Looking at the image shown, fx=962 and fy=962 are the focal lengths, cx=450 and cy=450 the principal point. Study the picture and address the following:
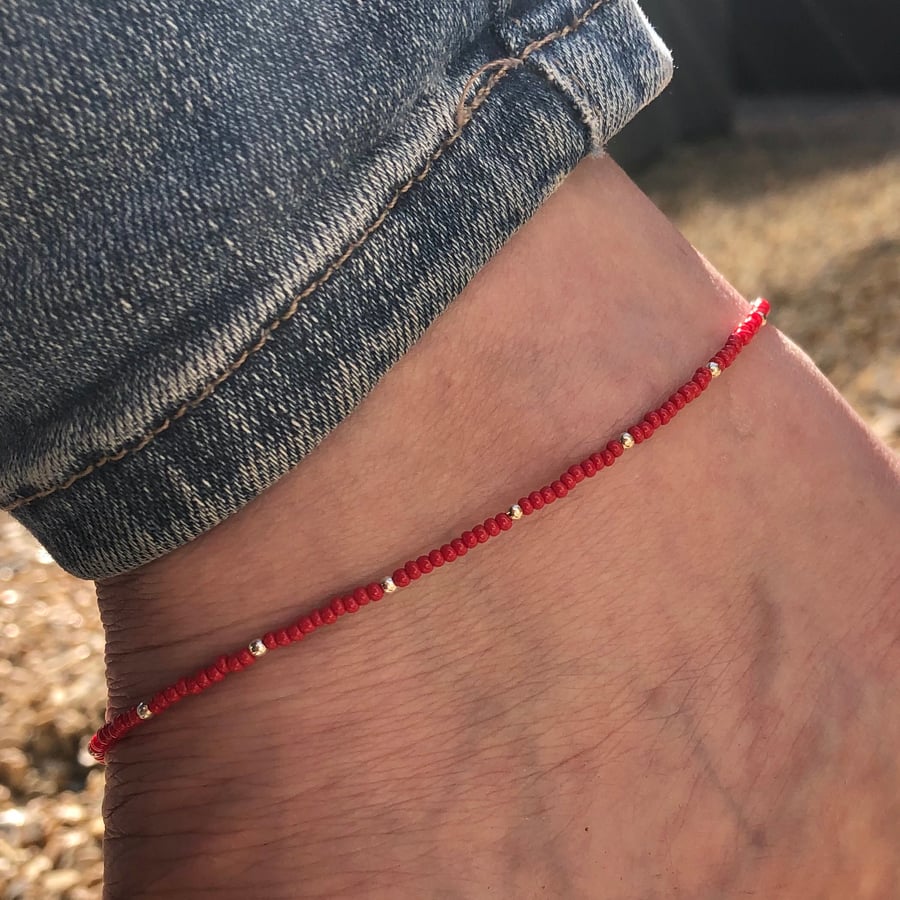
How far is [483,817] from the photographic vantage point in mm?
527

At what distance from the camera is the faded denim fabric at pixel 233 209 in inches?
15.1

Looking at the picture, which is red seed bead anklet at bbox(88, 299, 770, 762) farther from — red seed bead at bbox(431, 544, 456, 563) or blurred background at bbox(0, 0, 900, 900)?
blurred background at bbox(0, 0, 900, 900)

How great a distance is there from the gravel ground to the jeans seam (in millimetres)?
576

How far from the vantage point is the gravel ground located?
92 cm

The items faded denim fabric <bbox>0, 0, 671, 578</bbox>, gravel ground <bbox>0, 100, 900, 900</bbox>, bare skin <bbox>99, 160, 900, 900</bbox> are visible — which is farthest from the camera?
gravel ground <bbox>0, 100, 900, 900</bbox>

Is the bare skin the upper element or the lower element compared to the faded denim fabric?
lower

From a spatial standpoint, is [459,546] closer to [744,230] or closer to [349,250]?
[349,250]

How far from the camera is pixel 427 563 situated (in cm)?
52

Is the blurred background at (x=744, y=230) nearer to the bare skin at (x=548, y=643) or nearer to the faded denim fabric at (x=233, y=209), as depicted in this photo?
the bare skin at (x=548, y=643)

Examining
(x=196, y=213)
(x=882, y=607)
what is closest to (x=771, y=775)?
(x=882, y=607)

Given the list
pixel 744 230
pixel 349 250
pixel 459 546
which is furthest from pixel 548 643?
pixel 744 230

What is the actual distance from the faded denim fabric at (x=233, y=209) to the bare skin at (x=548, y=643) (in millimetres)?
59

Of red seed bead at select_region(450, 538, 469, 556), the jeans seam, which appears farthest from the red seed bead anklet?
the jeans seam

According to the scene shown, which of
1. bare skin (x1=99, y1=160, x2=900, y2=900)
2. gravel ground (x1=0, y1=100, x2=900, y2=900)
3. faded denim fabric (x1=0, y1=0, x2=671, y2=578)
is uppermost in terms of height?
gravel ground (x1=0, y1=100, x2=900, y2=900)
